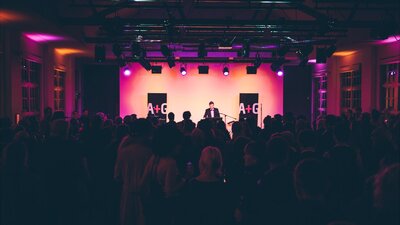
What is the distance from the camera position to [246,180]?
17.0 ft

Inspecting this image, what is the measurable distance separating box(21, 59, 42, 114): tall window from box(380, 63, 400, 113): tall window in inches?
377

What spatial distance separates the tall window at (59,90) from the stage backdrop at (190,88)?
4464 mm

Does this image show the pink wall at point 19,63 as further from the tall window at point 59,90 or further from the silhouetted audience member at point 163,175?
the silhouetted audience member at point 163,175

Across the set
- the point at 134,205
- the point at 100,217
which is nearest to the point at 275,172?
the point at 134,205

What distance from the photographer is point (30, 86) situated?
44.6ft

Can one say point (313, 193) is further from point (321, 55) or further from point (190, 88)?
point (190, 88)

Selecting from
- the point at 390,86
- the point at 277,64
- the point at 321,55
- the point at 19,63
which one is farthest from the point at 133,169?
the point at 277,64

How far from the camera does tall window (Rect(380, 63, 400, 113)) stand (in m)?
13.7

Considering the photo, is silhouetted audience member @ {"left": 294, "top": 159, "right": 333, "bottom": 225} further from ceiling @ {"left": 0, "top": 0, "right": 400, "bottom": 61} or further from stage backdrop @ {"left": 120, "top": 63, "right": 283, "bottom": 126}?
stage backdrop @ {"left": 120, "top": 63, "right": 283, "bottom": 126}

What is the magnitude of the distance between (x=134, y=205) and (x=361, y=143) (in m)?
3.33

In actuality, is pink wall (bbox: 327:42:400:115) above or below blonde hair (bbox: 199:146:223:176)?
above

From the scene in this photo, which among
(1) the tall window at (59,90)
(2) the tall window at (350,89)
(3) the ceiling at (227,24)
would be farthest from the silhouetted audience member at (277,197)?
(1) the tall window at (59,90)

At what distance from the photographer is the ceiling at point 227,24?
10.2 meters

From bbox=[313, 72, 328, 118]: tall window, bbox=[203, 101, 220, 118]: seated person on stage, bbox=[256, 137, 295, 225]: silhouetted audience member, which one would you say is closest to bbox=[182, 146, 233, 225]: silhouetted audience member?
bbox=[256, 137, 295, 225]: silhouetted audience member
